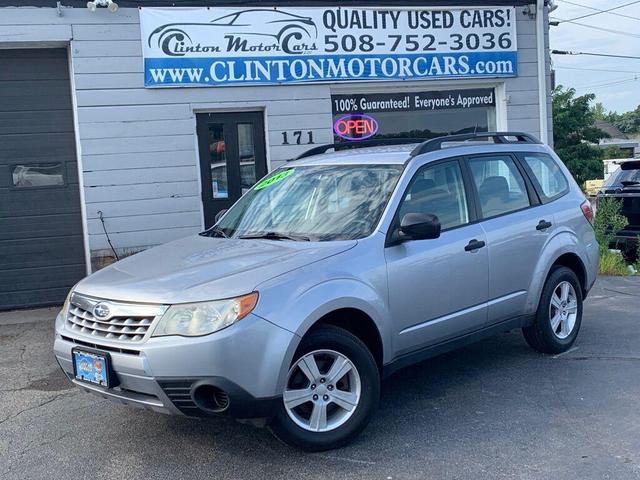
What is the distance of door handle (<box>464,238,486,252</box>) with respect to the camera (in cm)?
524

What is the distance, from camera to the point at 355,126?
10586mm

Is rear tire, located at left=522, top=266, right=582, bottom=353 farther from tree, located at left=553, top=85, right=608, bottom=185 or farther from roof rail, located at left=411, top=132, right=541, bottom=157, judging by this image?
tree, located at left=553, top=85, right=608, bottom=185

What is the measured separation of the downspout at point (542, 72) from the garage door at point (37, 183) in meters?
6.75

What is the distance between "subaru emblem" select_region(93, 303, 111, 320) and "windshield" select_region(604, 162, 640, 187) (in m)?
9.22

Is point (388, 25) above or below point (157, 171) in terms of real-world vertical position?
above

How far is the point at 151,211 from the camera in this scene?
9.53m

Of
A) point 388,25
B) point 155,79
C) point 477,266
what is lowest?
point 477,266

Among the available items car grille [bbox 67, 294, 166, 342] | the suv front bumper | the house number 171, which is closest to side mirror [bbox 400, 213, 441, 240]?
the suv front bumper

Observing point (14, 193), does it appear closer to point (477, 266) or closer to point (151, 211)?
point (151, 211)


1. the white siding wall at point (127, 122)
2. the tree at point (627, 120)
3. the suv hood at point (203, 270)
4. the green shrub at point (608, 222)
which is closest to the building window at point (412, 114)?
the white siding wall at point (127, 122)

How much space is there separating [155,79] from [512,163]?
5187 millimetres

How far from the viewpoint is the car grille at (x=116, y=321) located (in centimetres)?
402

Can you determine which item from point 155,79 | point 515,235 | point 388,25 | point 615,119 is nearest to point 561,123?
point 388,25

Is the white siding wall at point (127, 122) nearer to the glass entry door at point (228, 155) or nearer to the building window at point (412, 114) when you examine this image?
the glass entry door at point (228, 155)
